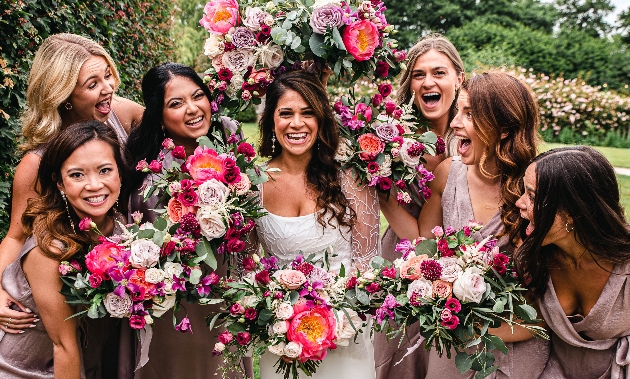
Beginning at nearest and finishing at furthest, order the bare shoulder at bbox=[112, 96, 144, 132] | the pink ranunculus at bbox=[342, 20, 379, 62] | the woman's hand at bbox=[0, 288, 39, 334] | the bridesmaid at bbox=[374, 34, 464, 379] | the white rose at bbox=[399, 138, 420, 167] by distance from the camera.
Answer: the woman's hand at bbox=[0, 288, 39, 334] → the pink ranunculus at bbox=[342, 20, 379, 62] → the white rose at bbox=[399, 138, 420, 167] → the bridesmaid at bbox=[374, 34, 464, 379] → the bare shoulder at bbox=[112, 96, 144, 132]

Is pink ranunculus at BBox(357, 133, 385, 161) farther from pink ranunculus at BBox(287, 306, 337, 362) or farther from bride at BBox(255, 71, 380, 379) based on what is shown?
pink ranunculus at BBox(287, 306, 337, 362)

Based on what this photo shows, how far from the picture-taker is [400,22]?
1539 inches

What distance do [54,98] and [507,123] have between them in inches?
110

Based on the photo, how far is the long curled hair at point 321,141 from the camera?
351 cm

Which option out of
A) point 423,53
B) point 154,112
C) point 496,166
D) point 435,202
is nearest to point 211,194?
point 154,112

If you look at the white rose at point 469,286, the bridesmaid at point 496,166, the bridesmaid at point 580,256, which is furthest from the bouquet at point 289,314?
the bridesmaid at point 580,256

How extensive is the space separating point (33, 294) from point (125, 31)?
5172 millimetres

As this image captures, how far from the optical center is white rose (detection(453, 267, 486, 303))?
267 centimetres

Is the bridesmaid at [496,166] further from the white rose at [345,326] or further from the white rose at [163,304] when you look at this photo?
the white rose at [163,304]

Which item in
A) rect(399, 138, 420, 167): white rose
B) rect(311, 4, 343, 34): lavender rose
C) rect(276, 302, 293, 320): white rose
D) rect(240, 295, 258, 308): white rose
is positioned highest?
rect(311, 4, 343, 34): lavender rose

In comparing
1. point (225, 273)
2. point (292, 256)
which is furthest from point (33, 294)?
point (292, 256)

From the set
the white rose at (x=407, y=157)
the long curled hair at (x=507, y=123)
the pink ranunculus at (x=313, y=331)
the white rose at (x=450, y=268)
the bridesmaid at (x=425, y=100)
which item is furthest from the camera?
the bridesmaid at (x=425, y=100)

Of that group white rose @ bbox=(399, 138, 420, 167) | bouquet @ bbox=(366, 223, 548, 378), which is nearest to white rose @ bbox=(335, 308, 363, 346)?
bouquet @ bbox=(366, 223, 548, 378)

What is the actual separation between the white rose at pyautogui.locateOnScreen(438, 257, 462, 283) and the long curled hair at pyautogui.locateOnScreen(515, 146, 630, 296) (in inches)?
15.2
